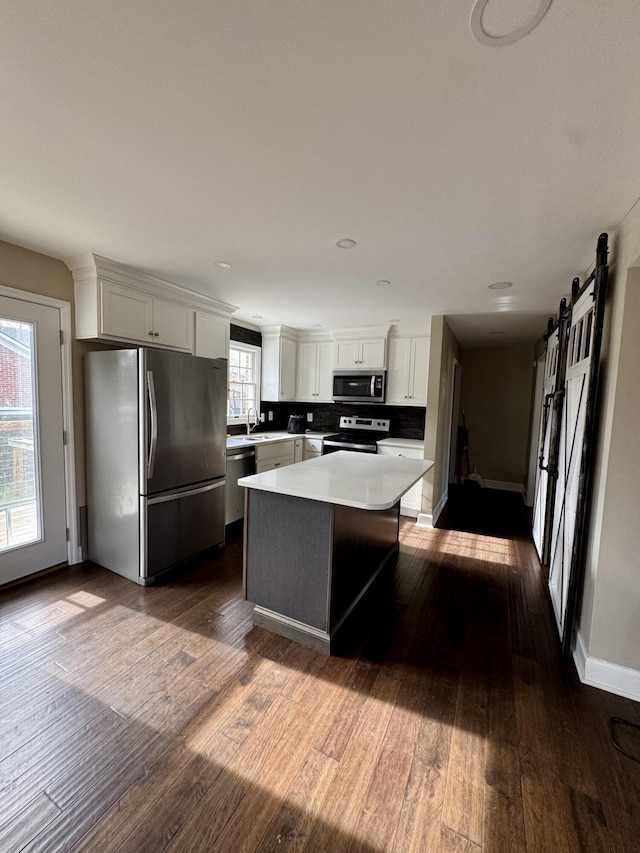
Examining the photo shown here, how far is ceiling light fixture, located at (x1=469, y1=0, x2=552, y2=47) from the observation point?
2.76ft

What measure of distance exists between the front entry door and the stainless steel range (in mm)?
2939

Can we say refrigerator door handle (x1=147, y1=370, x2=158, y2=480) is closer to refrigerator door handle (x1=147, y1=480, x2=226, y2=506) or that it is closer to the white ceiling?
refrigerator door handle (x1=147, y1=480, x2=226, y2=506)

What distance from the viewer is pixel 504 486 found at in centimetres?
616

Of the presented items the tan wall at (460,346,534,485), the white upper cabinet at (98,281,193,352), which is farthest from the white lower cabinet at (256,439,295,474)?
the tan wall at (460,346,534,485)

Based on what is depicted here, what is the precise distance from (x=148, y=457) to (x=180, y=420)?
39 centimetres

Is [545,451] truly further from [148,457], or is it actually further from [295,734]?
[148,457]

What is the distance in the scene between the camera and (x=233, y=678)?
184 centimetres

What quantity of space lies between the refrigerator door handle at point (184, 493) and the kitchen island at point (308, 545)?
90 cm

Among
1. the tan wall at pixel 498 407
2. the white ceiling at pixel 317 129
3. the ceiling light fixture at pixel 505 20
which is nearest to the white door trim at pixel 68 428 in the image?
the white ceiling at pixel 317 129

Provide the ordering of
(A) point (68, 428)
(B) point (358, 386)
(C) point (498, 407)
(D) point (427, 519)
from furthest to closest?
(C) point (498, 407)
(B) point (358, 386)
(D) point (427, 519)
(A) point (68, 428)

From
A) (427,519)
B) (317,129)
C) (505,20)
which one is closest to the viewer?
(505,20)

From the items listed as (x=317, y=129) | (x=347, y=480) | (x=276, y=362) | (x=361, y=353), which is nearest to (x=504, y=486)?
(x=361, y=353)

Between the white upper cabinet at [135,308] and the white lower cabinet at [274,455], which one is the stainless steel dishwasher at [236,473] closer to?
the white lower cabinet at [274,455]

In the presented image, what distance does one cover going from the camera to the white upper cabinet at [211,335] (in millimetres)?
3523
